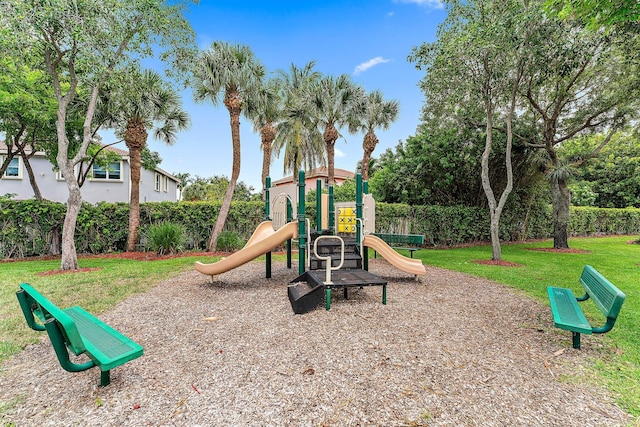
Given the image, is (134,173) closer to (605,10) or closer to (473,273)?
(473,273)

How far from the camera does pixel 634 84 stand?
36.8 ft

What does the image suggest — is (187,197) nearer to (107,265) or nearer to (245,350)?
(107,265)

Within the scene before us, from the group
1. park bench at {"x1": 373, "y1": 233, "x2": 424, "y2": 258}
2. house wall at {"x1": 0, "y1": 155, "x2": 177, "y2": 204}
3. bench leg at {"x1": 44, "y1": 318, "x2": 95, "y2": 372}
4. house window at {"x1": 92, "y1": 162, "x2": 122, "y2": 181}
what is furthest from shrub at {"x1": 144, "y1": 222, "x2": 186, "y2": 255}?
house window at {"x1": 92, "y1": 162, "x2": 122, "y2": 181}

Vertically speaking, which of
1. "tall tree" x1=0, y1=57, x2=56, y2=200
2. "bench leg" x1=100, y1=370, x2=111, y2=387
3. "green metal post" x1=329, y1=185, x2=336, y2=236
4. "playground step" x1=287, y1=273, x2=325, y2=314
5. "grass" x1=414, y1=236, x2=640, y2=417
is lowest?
"grass" x1=414, y1=236, x2=640, y2=417

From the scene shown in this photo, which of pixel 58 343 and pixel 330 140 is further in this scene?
pixel 330 140

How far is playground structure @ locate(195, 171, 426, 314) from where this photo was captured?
15.9ft

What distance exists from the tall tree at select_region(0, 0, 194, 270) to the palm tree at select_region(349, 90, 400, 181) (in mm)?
9972

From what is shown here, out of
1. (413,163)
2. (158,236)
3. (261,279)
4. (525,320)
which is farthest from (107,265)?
(413,163)

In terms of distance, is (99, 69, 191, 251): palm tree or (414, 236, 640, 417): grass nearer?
(414, 236, 640, 417): grass

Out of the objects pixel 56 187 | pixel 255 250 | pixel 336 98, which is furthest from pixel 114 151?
pixel 255 250

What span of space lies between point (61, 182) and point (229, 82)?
14.8m

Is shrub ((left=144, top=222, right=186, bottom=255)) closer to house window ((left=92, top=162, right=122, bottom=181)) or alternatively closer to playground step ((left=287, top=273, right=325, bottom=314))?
playground step ((left=287, top=273, right=325, bottom=314))

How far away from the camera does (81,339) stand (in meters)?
2.17

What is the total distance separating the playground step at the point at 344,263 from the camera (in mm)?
5977
